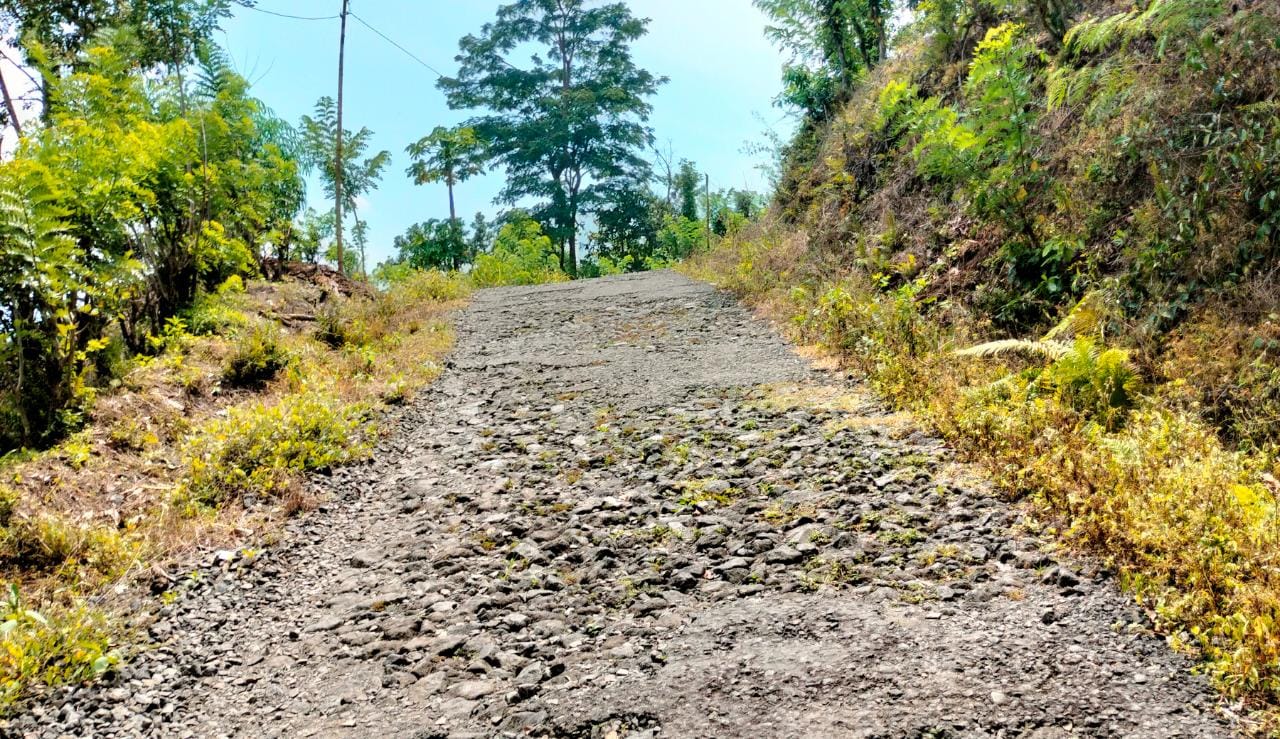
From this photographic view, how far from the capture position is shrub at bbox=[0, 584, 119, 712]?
3236mm

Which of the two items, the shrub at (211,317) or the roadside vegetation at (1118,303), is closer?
the roadside vegetation at (1118,303)

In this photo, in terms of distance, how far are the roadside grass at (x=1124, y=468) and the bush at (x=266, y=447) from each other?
4.21 meters

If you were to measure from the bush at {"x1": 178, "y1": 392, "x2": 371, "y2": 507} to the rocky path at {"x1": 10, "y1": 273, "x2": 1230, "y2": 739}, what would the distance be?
0.31 meters

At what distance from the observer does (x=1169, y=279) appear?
17.6 ft

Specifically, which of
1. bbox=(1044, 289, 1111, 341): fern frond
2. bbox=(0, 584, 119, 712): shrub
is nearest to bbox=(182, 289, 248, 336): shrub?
bbox=(0, 584, 119, 712): shrub

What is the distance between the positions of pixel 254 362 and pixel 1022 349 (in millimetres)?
6517

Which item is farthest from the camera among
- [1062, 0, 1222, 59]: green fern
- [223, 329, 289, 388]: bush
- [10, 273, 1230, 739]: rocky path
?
[223, 329, 289, 388]: bush

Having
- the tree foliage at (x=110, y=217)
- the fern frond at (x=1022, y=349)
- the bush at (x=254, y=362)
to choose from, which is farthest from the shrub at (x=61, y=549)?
the fern frond at (x=1022, y=349)

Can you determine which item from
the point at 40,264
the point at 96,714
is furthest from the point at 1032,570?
the point at 40,264

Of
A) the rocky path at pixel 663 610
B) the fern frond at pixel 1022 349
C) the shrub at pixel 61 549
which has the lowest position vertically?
the rocky path at pixel 663 610

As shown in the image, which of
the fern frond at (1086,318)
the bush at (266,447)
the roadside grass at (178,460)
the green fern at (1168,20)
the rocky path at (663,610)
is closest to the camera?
the rocky path at (663,610)

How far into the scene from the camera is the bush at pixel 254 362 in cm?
702

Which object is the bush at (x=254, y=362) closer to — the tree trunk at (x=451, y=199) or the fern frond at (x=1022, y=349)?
the fern frond at (x=1022, y=349)

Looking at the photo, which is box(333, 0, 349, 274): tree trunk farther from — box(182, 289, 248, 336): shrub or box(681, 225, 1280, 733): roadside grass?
box(681, 225, 1280, 733): roadside grass
